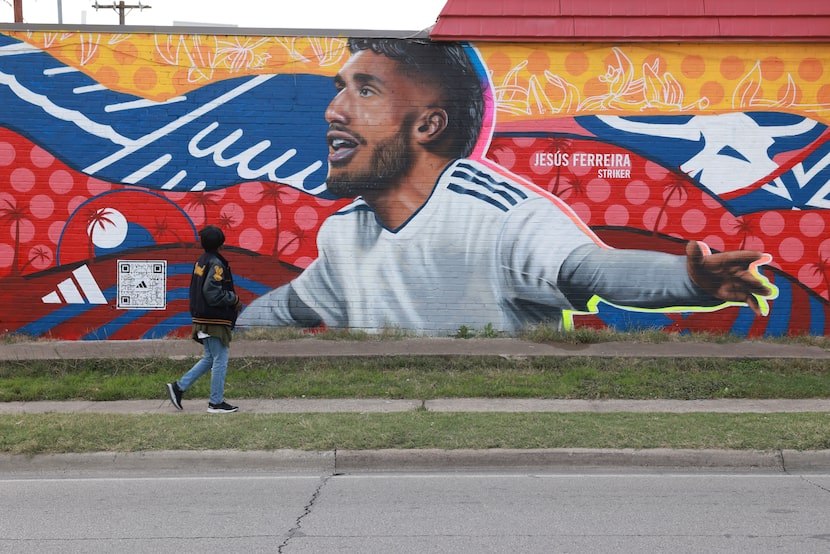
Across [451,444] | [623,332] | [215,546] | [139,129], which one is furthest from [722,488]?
[139,129]

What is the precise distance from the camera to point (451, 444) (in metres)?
7.14

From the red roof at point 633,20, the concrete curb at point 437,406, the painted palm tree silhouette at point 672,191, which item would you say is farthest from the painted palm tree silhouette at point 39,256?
the painted palm tree silhouette at point 672,191

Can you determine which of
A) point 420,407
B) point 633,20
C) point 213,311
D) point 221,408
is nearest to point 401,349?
point 420,407

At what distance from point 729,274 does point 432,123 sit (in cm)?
481

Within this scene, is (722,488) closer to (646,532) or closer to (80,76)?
(646,532)

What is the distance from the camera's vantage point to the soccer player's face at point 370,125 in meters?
11.5

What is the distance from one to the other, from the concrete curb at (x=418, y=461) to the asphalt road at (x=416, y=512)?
0.13 m

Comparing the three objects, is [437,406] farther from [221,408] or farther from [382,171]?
[382,171]

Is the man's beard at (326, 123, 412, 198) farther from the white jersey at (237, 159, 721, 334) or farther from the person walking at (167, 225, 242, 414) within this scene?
the person walking at (167, 225, 242, 414)

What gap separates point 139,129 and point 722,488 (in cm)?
901

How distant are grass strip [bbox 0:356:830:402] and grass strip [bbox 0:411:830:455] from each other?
43.7 inches

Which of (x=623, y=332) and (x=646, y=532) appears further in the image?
(x=623, y=332)

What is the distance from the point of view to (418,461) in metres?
6.96

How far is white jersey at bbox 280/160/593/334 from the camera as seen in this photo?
38.1 feet
